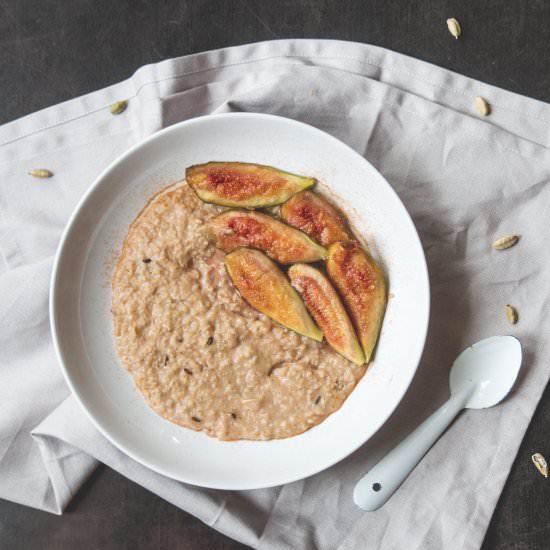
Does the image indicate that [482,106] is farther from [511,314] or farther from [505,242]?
[511,314]

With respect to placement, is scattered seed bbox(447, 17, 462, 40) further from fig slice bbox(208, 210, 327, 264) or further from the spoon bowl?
the spoon bowl

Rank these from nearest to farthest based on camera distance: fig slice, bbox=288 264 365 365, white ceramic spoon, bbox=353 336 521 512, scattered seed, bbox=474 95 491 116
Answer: fig slice, bbox=288 264 365 365, white ceramic spoon, bbox=353 336 521 512, scattered seed, bbox=474 95 491 116

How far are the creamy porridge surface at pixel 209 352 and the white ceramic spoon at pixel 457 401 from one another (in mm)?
333

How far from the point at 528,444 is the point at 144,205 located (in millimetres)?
1853

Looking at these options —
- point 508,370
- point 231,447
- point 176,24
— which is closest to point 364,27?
point 176,24

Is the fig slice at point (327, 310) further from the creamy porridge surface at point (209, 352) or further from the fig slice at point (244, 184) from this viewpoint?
the fig slice at point (244, 184)

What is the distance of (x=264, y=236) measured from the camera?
254 cm

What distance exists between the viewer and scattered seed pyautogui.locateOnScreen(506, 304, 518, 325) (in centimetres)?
271

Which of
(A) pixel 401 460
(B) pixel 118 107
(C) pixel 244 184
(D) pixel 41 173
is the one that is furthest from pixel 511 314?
(D) pixel 41 173

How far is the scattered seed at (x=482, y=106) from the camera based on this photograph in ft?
9.00

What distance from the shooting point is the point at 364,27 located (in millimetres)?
2795

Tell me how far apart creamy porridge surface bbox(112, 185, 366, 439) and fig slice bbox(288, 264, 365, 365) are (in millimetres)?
64

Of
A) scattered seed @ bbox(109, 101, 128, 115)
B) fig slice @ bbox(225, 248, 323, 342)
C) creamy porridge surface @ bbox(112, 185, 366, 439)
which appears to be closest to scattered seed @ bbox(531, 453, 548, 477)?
creamy porridge surface @ bbox(112, 185, 366, 439)

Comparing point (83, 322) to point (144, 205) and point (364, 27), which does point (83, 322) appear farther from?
point (364, 27)
